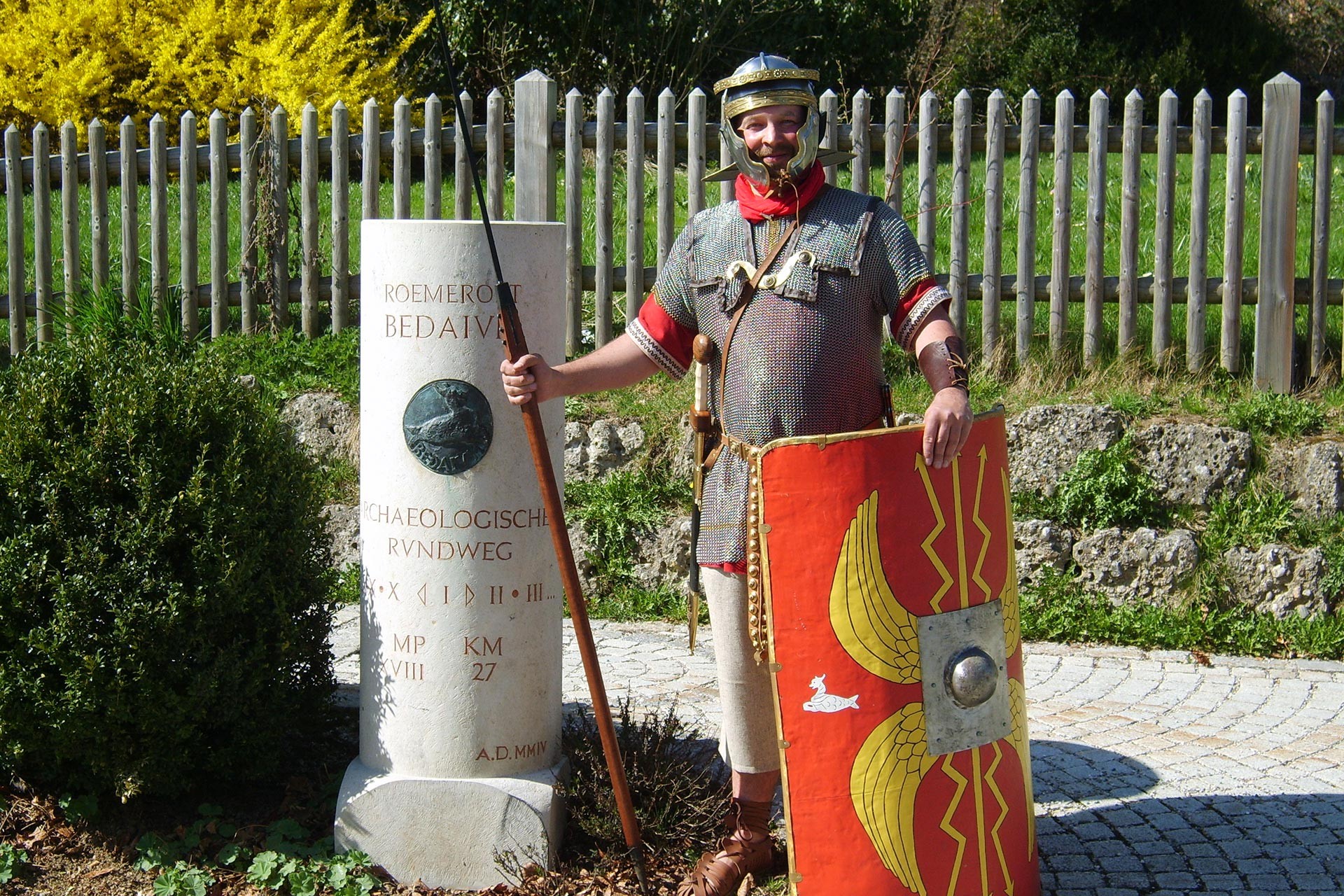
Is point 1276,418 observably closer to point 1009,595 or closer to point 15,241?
point 1009,595

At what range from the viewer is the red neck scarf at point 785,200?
3.22 m

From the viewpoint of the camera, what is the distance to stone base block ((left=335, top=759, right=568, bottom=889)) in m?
3.52

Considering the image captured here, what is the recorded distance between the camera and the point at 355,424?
263 inches

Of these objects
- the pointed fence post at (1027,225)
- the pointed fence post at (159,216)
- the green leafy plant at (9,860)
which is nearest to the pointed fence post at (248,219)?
the pointed fence post at (159,216)

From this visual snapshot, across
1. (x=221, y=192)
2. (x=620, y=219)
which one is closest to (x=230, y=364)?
(x=221, y=192)

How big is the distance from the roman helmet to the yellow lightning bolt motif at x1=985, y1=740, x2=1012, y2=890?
4.50ft

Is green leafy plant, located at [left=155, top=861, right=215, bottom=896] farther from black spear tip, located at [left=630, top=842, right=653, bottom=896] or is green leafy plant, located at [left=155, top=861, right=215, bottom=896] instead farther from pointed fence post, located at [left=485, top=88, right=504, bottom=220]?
pointed fence post, located at [left=485, top=88, right=504, bottom=220]

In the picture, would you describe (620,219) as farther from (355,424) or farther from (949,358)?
(949,358)

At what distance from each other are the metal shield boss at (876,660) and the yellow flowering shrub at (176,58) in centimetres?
805

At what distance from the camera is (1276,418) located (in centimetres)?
606

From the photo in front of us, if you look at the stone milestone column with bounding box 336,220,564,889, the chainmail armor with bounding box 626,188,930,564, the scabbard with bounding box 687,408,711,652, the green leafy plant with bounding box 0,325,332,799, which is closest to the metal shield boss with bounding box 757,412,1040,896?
the chainmail armor with bounding box 626,188,930,564

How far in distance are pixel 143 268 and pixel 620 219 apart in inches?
108

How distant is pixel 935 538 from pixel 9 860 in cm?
246

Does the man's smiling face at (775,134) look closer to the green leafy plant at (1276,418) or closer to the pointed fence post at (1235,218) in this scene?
the green leafy plant at (1276,418)
